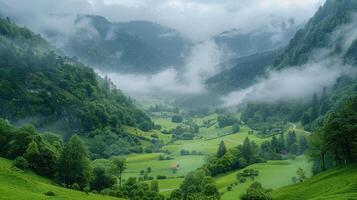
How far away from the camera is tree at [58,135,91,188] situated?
4572 inches

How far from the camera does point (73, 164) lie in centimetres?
11688

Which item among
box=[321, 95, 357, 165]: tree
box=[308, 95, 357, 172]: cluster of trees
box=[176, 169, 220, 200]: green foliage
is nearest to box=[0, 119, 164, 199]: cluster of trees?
box=[176, 169, 220, 200]: green foliage

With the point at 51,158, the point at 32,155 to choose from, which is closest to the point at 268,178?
the point at 51,158

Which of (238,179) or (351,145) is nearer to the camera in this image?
(351,145)

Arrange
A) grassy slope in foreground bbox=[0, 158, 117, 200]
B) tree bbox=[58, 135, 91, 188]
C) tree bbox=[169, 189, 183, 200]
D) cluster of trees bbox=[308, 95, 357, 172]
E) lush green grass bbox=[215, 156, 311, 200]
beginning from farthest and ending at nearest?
lush green grass bbox=[215, 156, 311, 200] → tree bbox=[169, 189, 183, 200] → tree bbox=[58, 135, 91, 188] → cluster of trees bbox=[308, 95, 357, 172] → grassy slope in foreground bbox=[0, 158, 117, 200]

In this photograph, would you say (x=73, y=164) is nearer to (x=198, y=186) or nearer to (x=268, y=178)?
(x=198, y=186)

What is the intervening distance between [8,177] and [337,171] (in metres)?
71.1

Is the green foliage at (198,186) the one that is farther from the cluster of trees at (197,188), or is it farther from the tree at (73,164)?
the tree at (73,164)

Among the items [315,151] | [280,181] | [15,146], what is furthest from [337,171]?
[15,146]

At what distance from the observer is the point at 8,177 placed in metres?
80.4

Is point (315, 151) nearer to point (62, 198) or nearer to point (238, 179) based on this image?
point (238, 179)

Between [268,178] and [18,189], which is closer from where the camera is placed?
[18,189]

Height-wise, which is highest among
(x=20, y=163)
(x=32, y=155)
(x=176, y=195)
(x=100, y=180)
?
(x=32, y=155)

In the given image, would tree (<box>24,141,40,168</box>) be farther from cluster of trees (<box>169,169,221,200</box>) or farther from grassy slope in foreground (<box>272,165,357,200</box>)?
grassy slope in foreground (<box>272,165,357,200</box>)
